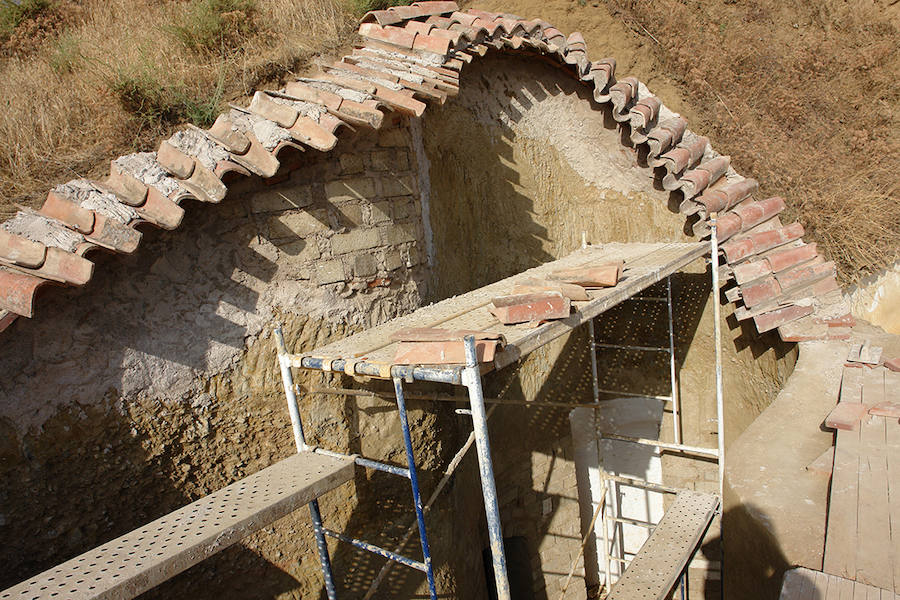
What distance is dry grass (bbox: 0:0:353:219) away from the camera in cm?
330

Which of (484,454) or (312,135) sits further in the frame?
(312,135)

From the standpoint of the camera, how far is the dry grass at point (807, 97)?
22.1ft

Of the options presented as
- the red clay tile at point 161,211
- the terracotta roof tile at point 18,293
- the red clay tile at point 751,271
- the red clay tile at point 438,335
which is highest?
the red clay tile at point 161,211

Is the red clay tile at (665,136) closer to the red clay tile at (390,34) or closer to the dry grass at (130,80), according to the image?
the red clay tile at (390,34)

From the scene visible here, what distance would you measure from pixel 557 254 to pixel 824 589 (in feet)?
12.0

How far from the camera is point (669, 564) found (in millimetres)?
3293

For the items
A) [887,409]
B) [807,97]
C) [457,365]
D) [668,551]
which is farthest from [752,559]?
[807,97]

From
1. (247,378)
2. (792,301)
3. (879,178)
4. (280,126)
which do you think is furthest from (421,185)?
(879,178)

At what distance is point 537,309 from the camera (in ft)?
8.27

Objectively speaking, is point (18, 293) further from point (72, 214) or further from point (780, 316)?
point (780, 316)

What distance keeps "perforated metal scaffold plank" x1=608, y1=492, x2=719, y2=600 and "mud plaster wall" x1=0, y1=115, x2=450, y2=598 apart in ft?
4.94

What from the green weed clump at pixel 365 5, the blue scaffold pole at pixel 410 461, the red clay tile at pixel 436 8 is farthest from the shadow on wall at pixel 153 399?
the green weed clump at pixel 365 5

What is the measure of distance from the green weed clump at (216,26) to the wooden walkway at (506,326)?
2728 millimetres

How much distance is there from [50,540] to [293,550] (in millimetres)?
1124
